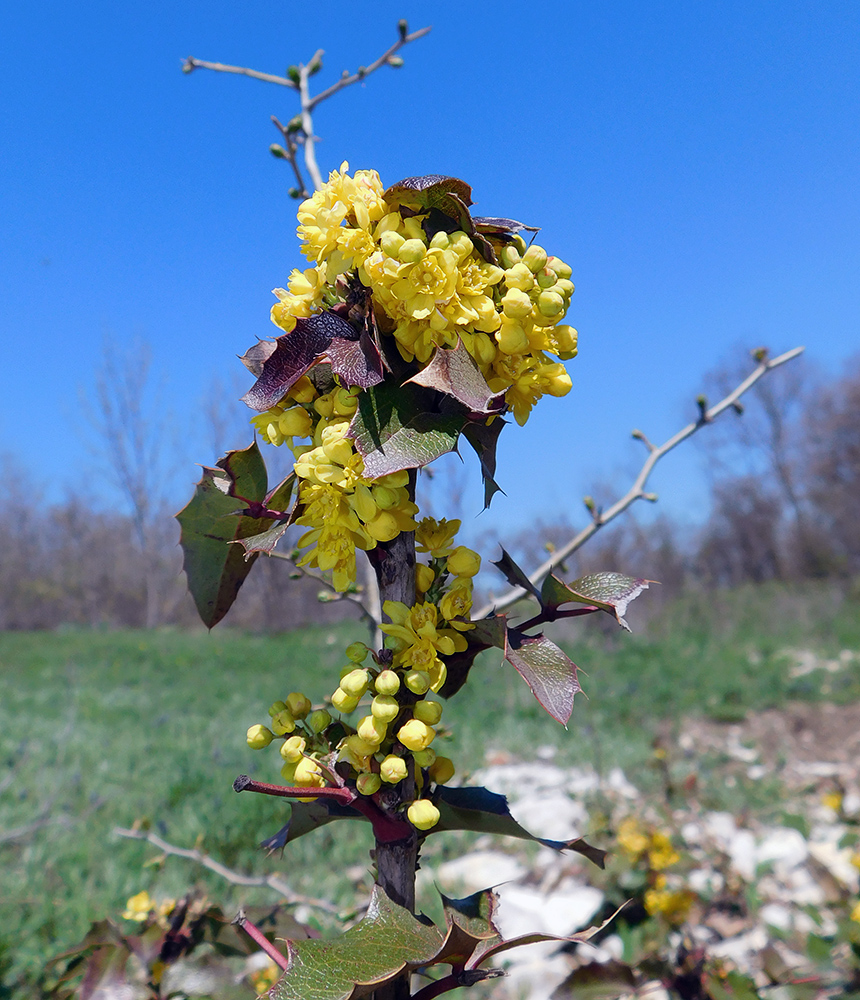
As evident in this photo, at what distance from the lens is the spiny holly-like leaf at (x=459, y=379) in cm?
62

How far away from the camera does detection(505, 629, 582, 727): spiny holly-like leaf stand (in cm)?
64

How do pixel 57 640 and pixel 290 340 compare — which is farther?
pixel 57 640

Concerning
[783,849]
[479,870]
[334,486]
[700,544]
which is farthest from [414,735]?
[700,544]

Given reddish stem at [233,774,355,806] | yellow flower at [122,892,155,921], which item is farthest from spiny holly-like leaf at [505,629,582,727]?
yellow flower at [122,892,155,921]

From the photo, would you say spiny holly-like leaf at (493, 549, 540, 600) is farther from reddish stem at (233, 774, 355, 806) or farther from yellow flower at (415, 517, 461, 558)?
reddish stem at (233, 774, 355, 806)

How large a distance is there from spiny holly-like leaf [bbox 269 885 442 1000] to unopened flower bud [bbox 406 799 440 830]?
0.08 m

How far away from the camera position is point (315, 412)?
2.47ft

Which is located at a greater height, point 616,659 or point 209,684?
point 209,684

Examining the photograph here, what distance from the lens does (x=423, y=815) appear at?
0.71 meters

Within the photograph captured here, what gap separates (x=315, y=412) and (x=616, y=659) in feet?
29.9

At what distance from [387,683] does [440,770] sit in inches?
7.1

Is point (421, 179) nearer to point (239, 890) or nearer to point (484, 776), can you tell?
point (239, 890)

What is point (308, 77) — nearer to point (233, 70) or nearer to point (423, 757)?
point (233, 70)

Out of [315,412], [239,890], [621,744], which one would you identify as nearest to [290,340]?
[315,412]
